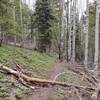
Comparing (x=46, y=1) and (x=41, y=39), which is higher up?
(x=46, y=1)

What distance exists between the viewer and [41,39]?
1133 inches

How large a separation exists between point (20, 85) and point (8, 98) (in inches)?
65.2

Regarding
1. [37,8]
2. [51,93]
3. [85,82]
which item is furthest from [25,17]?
[51,93]

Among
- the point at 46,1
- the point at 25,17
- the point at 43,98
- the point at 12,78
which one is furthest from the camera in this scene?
the point at 25,17

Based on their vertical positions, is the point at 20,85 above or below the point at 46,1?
below

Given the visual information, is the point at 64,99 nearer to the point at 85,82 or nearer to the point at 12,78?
the point at 12,78

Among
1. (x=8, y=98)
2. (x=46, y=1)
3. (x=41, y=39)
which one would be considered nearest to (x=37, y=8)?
(x=46, y=1)

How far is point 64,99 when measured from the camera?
333 inches

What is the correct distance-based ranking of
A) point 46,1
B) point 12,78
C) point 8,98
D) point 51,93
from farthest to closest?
point 46,1 → point 12,78 → point 51,93 → point 8,98

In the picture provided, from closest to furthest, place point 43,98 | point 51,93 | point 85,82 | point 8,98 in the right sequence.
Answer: point 8,98 → point 43,98 → point 51,93 → point 85,82

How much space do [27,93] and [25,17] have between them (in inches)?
1282

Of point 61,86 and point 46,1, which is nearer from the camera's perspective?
point 61,86

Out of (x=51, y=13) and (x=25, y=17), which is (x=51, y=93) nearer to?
(x=51, y=13)

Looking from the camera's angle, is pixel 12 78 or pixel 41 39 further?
pixel 41 39
